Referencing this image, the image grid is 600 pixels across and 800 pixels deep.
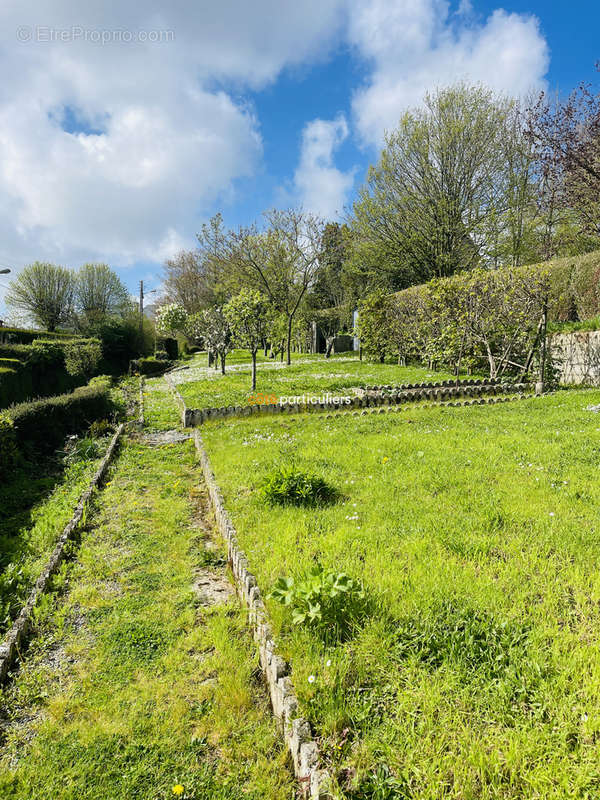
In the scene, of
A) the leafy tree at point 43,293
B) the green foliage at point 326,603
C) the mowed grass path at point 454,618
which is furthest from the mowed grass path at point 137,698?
the leafy tree at point 43,293

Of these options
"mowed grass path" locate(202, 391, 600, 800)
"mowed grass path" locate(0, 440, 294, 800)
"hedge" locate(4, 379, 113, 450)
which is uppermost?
"hedge" locate(4, 379, 113, 450)

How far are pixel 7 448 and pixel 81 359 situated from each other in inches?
661

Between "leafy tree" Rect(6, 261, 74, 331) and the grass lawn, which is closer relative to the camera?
the grass lawn

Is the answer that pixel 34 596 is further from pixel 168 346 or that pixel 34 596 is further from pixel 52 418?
pixel 168 346

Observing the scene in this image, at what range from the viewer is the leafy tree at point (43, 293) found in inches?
1614

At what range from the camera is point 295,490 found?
548 cm

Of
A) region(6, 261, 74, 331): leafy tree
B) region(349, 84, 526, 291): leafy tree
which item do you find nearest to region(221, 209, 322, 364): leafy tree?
region(349, 84, 526, 291): leafy tree

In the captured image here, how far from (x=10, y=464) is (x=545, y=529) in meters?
9.69

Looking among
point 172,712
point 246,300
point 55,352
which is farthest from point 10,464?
point 55,352

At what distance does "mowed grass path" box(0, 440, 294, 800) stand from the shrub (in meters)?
1.12

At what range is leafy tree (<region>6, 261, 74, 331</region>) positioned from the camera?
135ft

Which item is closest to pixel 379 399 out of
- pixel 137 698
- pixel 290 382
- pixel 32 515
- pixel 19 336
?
pixel 290 382

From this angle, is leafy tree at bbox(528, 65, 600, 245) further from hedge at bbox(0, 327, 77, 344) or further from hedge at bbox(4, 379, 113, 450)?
hedge at bbox(0, 327, 77, 344)

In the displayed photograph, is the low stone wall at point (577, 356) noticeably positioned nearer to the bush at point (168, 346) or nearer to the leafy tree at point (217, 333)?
the leafy tree at point (217, 333)
